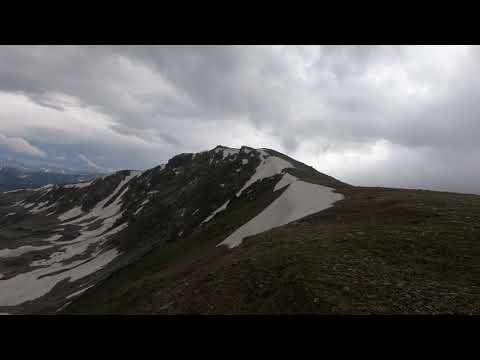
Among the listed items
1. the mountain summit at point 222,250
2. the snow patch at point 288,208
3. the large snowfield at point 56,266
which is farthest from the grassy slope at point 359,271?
the large snowfield at point 56,266

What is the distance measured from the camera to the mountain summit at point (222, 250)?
57.4ft

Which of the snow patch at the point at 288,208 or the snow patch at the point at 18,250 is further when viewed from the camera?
the snow patch at the point at 18,250

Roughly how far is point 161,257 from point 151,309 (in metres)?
33.6

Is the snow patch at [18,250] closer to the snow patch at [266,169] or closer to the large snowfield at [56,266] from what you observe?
the large snowfield at [56,266]

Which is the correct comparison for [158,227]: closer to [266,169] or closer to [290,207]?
[266,169]

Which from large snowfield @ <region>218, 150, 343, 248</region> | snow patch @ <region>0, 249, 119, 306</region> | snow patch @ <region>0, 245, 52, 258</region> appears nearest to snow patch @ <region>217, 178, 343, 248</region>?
large snowfield @ <region>218, 150, 343, 248</region>

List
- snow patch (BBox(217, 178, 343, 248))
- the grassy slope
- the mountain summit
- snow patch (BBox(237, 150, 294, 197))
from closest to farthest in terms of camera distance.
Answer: the grassy slope → the mountain summit → snow patch (BBox(217, 178, 343, 248)) → snow patch (BBox(237, 150, 294, 197))

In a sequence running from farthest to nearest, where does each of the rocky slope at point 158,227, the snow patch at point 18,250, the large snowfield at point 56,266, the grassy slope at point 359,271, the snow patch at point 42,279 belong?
the snow patch at point 18,250
the large snowfield at point 56,266
the snow patch at point 42,279
the rocky slope at point 158,227
the grassy slope at point 359,271

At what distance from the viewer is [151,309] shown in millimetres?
22188

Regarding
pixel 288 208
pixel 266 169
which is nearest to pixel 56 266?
pixel 266 169

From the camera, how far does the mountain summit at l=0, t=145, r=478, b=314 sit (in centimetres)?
1750

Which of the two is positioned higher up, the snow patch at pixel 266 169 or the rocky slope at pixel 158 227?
the snow patch at pixel 266 169

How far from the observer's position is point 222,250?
118ft

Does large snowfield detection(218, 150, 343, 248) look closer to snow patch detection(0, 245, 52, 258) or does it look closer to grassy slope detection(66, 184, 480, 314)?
grassy slope detection(66, 184, 480, 314)
